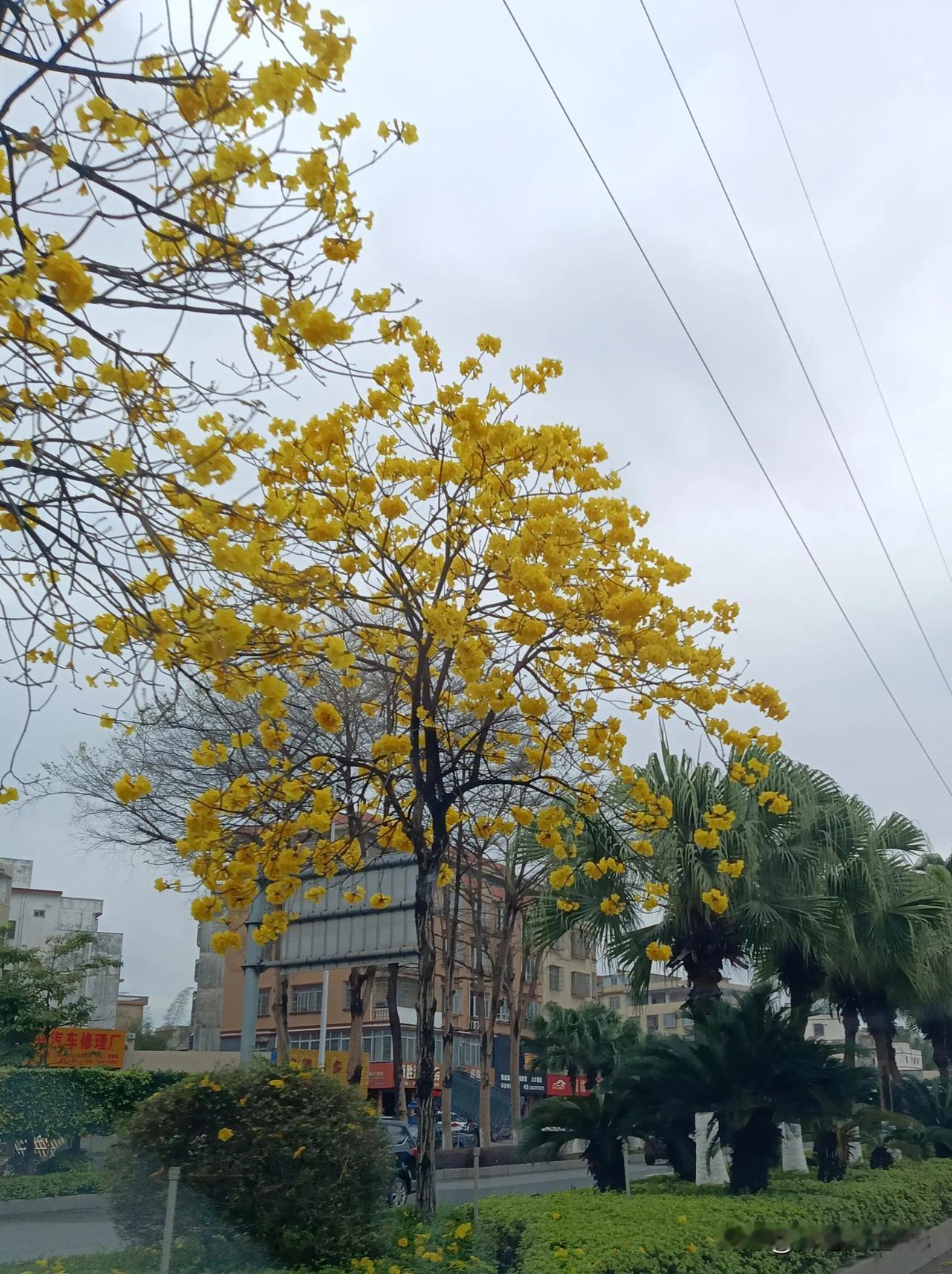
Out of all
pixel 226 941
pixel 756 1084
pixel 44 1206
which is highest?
pixel 226 941

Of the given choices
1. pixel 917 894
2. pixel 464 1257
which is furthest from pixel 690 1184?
pixel 917 894

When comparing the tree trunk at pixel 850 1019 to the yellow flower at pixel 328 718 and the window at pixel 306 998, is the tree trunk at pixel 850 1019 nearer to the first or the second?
the yellow flower at pixel 328 718

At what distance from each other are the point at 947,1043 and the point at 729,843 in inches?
594

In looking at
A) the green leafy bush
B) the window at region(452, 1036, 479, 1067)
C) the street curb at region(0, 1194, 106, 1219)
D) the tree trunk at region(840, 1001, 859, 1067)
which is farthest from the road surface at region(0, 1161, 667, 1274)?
the window at region(452, 1036, 479, 1067)

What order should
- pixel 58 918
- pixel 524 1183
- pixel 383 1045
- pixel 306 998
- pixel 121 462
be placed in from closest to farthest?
1. pixel 121 462
2. pixel 524 1183
3. pixel 383 1045
4. pixel 306 998
5. pixel 58 918

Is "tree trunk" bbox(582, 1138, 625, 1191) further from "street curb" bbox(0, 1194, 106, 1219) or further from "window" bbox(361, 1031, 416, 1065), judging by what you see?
"window" bbox(361, 1031, 416, 1065)

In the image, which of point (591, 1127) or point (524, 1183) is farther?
point (524, 1183)

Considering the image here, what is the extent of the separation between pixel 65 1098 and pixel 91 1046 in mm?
9196

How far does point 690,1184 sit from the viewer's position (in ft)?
39.5

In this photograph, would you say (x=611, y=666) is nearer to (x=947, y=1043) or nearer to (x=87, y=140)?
(x=87, y=140)

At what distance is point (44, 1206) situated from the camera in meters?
16.0

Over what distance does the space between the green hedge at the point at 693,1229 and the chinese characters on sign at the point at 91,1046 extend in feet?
60.8

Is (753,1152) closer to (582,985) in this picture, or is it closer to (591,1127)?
(591,1127)

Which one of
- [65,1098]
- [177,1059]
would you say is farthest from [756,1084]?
[177,1059]
